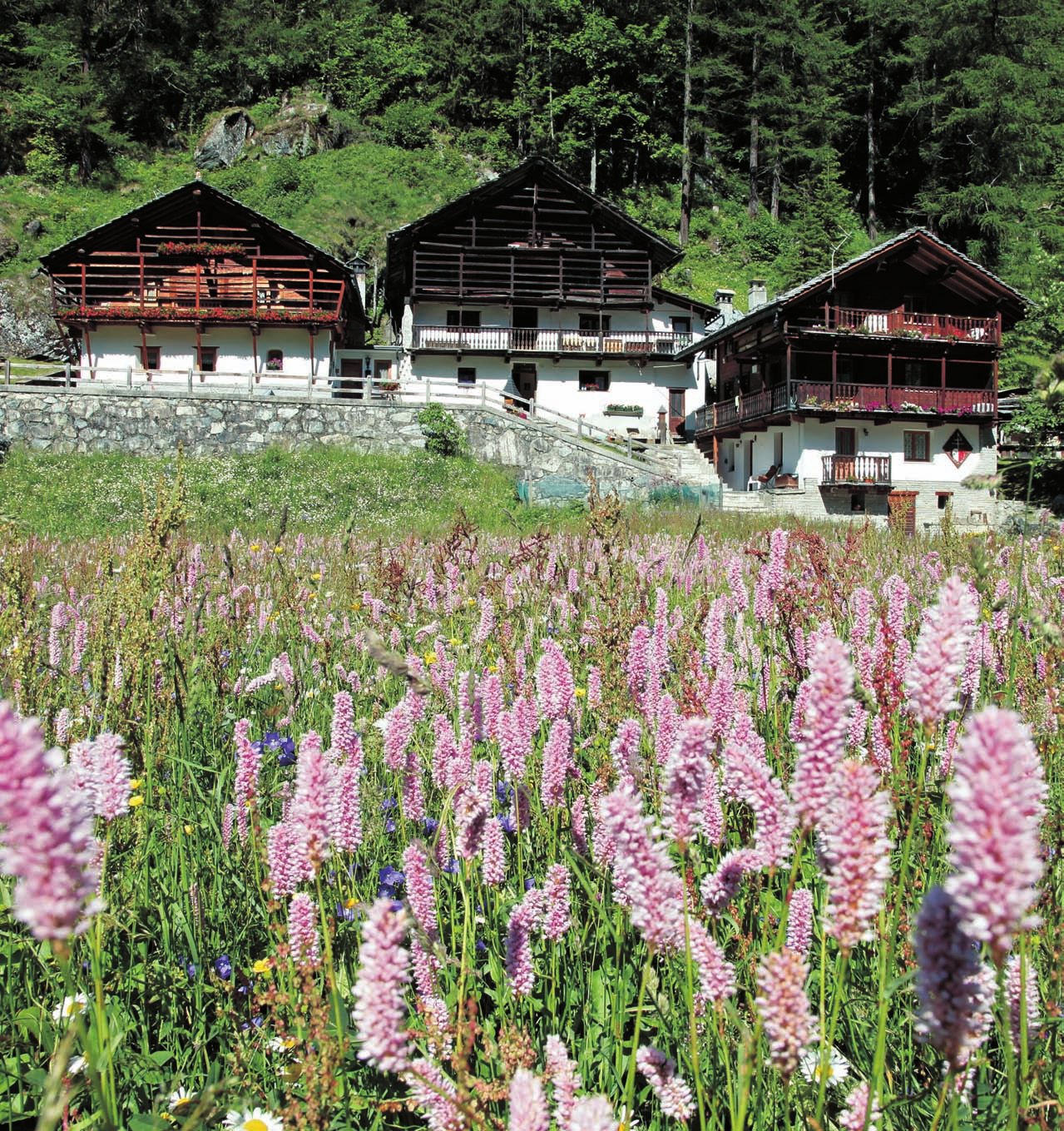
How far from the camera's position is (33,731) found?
754 millimetres

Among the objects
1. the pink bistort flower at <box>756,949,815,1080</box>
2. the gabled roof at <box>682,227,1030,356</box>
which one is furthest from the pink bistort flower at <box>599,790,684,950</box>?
the gabled roof at <box>682,227,1030,356</box>

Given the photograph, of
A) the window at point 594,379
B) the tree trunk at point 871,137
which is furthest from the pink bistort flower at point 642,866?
the tree trunk at point 871,137

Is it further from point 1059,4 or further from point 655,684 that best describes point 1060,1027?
point 1059,4

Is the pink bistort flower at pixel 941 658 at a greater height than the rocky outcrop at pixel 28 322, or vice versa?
the rocky outcrop at pixel 28 322

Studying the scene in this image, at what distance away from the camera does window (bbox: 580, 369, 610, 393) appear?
44188 millimetres

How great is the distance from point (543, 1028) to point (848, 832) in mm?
1159

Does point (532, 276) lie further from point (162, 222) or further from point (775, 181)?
point (775, 181)

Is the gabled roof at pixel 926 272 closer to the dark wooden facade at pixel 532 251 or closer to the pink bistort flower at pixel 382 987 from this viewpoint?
the dark wooden facade at pixel 532 251

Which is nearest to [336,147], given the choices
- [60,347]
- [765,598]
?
[60,347]

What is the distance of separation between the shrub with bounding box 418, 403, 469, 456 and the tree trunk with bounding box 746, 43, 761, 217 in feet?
159

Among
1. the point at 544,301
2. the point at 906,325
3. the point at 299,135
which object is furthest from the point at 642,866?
the point at 299,135

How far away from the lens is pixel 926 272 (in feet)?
120

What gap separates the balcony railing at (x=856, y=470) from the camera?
3428 cm

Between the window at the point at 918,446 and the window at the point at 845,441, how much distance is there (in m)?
2.64
